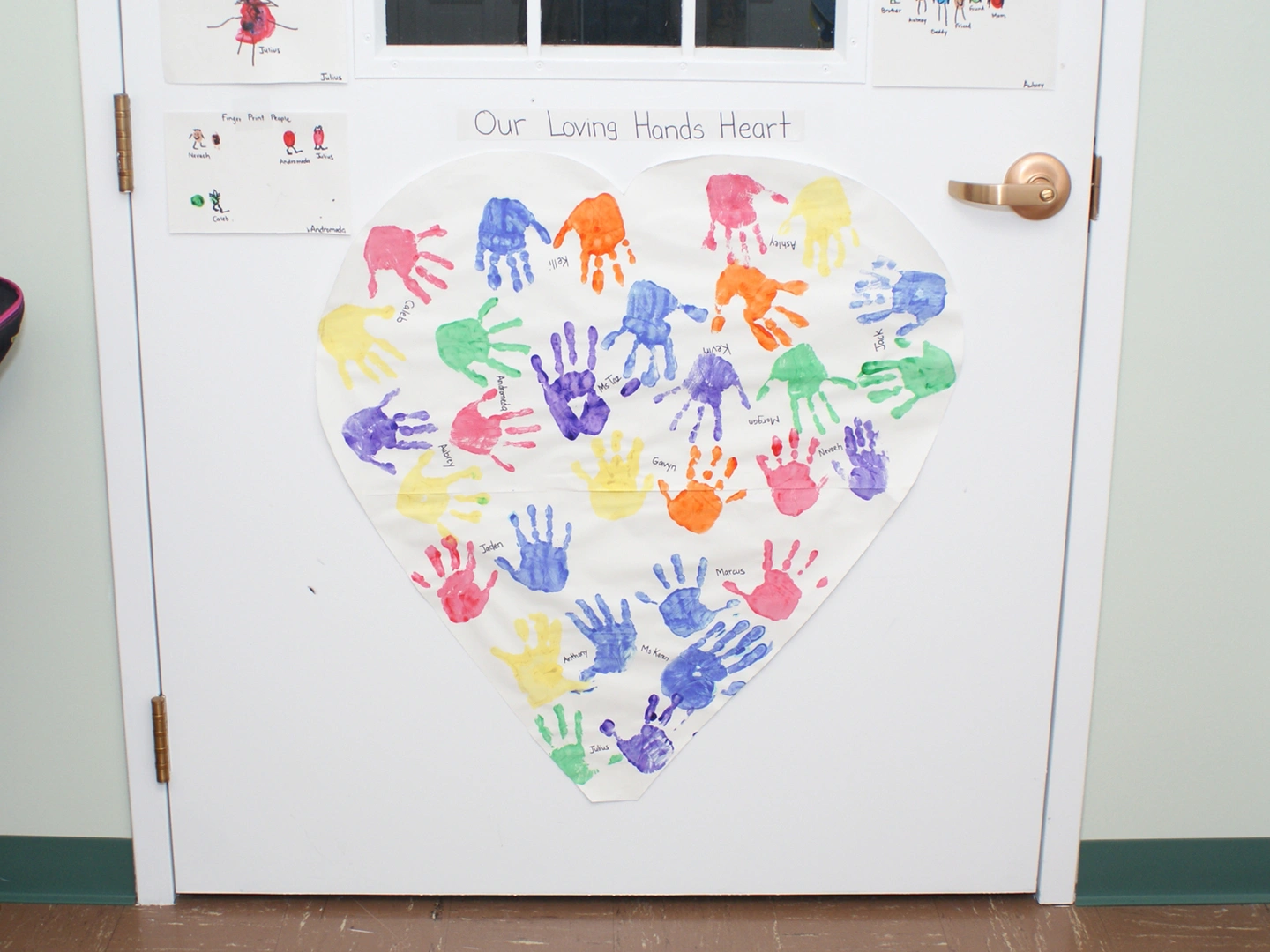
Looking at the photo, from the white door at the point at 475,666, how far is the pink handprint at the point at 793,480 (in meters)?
0.11

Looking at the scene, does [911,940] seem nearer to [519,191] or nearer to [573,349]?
[573,349]

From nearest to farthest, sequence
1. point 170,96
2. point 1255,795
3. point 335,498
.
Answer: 1. point 170,96
2. point 335,498
3. point 1255,795

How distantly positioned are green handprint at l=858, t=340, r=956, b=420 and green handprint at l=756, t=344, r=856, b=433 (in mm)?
29

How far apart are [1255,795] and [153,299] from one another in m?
1.59

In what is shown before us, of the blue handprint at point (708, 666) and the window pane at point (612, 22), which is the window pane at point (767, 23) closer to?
the window pane at point (612, 22)

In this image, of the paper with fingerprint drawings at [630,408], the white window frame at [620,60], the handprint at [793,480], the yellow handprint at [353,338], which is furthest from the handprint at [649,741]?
the white window frame at [620,60]

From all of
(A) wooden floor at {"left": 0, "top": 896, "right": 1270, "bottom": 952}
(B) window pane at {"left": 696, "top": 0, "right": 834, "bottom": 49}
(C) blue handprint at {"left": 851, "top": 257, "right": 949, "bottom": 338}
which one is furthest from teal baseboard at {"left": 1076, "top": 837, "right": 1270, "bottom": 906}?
(B) window pane at {"left": 696, "top": 0, "right": 834, "bottom": 49}

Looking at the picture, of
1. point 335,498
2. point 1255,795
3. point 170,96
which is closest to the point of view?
point 170,96

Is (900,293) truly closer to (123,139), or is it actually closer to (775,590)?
(775,590)

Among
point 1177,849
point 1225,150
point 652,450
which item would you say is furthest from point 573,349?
point 1177,849

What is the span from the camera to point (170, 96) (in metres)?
1.24

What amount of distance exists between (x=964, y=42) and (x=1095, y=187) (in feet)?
0.78

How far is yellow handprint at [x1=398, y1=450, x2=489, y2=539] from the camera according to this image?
1.33 metres

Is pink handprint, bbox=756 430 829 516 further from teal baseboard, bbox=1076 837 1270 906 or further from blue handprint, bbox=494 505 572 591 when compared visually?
teal baseboard, bbox=1076 837 1270 906
